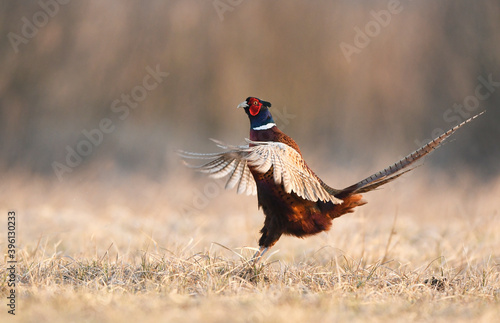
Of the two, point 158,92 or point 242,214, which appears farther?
point 158,92

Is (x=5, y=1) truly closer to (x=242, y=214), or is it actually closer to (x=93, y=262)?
(x=242, y=214)

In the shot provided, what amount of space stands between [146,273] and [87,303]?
2.72ft

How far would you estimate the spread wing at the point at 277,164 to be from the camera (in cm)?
352

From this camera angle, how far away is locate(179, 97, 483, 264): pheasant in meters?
3.57

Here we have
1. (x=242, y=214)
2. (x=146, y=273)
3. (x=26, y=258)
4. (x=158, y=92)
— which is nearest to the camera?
(x=146, y=273)

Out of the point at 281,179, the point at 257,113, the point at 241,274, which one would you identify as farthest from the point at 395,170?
the point at 241,274

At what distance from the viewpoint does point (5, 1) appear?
1116cm

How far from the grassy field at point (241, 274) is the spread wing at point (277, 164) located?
51 centimetres

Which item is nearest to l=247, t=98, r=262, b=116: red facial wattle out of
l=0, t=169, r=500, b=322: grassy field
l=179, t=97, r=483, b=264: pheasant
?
l=179, t=97, r=483, b=264: pheasant

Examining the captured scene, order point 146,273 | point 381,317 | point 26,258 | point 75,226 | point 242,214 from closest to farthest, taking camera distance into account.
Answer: point 381,317 → point 146,273 → point 26,258 → point 75,226 → point 242,214

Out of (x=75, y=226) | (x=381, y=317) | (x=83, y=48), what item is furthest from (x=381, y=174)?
(x=83, y=48)

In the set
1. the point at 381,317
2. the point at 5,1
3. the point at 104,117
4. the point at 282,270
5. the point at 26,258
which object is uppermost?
the point at 5,1

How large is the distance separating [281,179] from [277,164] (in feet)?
0.53

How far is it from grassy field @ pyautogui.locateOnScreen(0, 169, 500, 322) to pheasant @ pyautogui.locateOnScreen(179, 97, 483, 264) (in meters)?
0.31
